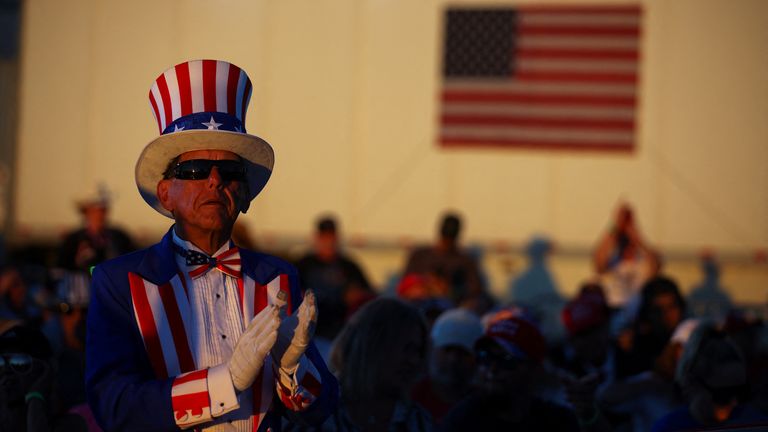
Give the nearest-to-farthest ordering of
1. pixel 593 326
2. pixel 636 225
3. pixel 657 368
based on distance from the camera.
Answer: pixel 657 368, pixel 593 326, pixel 636 225

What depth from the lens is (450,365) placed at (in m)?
6.20

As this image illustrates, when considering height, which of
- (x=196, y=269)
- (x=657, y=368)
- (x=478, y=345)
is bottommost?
(x=657, y=368)

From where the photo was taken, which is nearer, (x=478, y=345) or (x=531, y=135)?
(x=478, y=345)

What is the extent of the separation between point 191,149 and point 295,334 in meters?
0.63

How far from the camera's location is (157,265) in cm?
324

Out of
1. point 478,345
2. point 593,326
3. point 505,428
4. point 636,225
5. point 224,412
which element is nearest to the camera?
point 224,412

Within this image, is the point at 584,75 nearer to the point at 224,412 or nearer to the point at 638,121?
the point at 638,121

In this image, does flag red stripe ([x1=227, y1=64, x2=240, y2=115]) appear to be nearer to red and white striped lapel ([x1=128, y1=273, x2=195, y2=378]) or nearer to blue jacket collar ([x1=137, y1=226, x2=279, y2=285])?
blue jacket collar ([x1=137, y1=226, x2=279, y2=285])

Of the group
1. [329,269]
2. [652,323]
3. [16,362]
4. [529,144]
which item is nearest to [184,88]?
[16,362]

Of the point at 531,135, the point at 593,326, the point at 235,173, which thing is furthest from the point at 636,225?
the point at 235,173

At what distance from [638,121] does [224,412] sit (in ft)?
30.6

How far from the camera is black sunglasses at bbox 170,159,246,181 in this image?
3.23 m

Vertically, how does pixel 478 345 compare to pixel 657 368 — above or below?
above

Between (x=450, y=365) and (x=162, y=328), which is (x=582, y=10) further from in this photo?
(x=162, y=328)
